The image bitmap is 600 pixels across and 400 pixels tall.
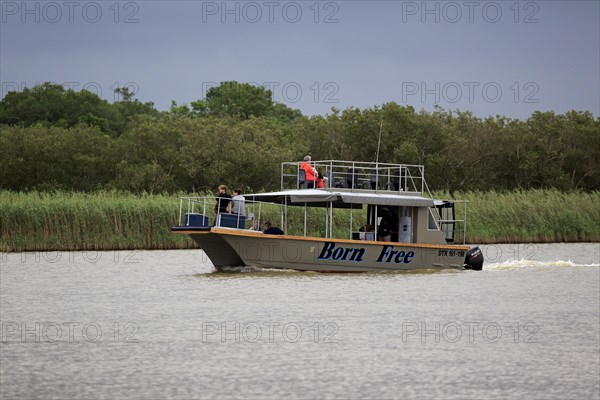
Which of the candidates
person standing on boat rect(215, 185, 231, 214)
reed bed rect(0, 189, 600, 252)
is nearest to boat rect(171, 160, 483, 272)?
person standing on boat rect(215, 185, 231, 214)

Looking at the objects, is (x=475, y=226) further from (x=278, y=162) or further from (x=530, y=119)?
(x=530, y=119)

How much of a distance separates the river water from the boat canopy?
1.98m

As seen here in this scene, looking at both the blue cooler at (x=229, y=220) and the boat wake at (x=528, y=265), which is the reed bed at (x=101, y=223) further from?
the blue cooler at (x=229, y=220)

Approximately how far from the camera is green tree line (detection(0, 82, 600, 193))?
201 ft

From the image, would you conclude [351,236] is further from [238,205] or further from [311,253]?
[238,205]

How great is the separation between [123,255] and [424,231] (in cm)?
1154

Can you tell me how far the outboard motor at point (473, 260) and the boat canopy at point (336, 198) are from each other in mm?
2098

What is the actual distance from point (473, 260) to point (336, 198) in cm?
541

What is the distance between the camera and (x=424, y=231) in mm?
32562

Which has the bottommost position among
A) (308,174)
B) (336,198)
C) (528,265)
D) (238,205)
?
(528,265)

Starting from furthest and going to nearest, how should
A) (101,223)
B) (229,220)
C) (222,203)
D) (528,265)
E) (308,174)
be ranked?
1. (101,223)
2. (528,265)
3. (308,174)
4. (222,203)
5. (229,220)

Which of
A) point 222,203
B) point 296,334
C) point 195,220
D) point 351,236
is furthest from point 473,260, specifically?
point 296,334

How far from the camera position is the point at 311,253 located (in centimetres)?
3042

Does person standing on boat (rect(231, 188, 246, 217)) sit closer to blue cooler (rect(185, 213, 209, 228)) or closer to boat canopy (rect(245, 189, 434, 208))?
boat canopy (rect(245, 189, 434, 208))
